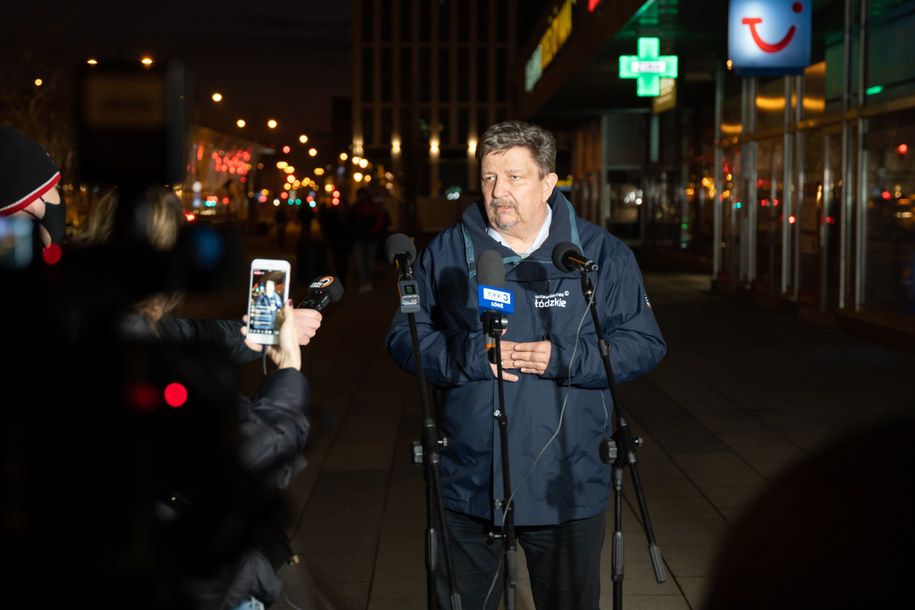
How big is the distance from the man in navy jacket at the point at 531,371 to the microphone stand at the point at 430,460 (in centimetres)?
30

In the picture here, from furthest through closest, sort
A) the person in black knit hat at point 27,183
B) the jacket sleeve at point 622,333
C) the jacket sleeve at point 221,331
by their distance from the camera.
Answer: the jacket sleeve at point 622,333, the jacket sleeve at point 221,331, the person in black knit hat at point 27,183

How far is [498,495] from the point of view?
127 inches

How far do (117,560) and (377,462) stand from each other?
5597 mm

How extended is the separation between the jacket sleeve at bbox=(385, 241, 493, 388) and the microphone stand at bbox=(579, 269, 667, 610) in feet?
1.21

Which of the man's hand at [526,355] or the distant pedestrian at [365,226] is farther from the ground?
the distant pedestrian at [365,226]

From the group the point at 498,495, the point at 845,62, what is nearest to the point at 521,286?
the point at 498,495

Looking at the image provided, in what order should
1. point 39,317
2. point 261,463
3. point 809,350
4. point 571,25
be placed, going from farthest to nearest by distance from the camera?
1. point 571,25
2. point 809,350
3. point 261,463
4. point 39,317

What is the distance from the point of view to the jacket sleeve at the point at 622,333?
329 cm

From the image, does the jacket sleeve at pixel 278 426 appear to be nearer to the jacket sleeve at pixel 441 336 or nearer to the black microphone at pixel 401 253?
the black microphone at pixel 401 253

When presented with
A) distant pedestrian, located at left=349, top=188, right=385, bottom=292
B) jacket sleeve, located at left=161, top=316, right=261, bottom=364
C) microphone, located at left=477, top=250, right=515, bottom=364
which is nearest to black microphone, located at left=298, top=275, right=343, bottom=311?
jacket sleeve, located at left=161, top=316, right=261, bottom=364

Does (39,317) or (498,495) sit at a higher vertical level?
(39,317)

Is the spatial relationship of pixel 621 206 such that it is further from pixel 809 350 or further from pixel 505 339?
pixel 505 339

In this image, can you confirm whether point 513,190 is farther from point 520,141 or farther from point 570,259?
point 570,259

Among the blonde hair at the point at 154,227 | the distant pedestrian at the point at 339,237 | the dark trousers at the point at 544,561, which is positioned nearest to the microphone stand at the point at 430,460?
the dark trousers at the point at 544,561
